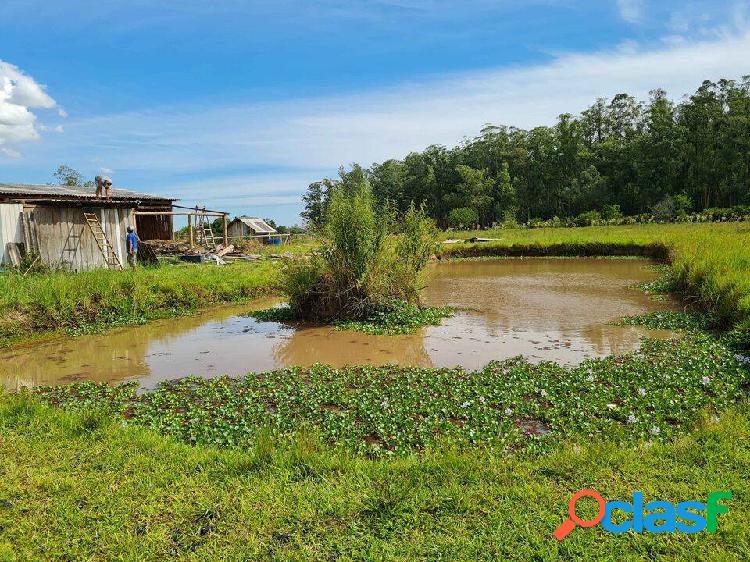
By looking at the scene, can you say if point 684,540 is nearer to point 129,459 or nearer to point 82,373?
point 129,459

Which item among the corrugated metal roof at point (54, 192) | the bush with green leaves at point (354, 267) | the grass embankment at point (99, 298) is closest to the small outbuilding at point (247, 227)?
the corrugated metal roof at point (54, 192)

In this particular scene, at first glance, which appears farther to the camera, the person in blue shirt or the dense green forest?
the dense green forest

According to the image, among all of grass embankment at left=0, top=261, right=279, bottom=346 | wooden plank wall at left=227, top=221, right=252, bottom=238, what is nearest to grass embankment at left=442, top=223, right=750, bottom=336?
grass embankment at left=0, top=261, right=279, bottom=346

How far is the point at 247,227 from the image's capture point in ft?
149

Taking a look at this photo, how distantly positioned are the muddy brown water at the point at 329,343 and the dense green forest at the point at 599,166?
30.6 metres

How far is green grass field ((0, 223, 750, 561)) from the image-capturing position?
3.71 metres

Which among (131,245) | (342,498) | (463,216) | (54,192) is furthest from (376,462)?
(463,216)

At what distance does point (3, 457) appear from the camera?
520cm

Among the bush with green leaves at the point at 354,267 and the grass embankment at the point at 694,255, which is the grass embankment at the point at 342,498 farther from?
the bush with green leaves at the point at 354,267

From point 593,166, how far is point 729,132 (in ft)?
38.7

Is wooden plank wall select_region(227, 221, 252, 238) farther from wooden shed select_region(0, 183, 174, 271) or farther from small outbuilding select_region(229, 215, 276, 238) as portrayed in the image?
wooden shed select_region(0, 183, 174, 271)

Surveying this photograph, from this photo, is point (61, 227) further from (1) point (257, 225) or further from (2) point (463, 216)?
(2) point (463, 216)

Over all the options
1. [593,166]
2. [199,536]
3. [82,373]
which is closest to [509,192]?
[593,166]

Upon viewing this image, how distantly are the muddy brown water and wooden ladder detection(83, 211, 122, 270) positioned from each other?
6.37m
